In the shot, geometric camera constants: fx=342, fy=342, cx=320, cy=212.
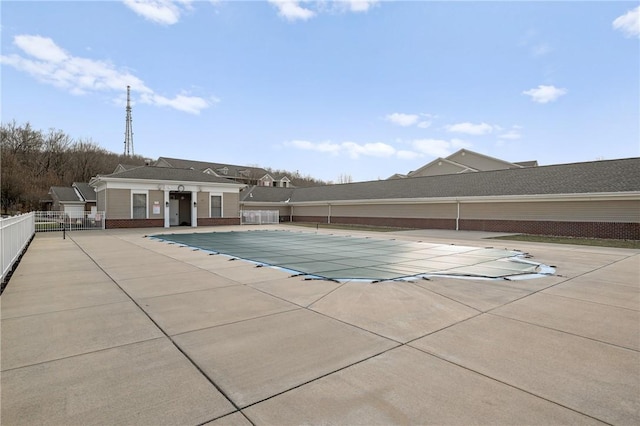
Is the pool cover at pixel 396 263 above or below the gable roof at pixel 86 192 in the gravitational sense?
below

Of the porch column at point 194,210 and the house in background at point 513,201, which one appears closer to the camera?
the house in background at point 513,201

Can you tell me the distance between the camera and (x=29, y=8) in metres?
12.0

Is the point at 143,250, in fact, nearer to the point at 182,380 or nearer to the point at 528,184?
the point at 182,380

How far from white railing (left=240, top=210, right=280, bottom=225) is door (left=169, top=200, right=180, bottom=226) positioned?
6.18m

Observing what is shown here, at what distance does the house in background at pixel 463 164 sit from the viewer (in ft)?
117

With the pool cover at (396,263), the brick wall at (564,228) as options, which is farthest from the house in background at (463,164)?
→ the pool cover at (396,263)

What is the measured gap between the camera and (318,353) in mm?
3717

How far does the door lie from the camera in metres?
30.2

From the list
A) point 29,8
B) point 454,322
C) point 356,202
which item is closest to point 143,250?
point 29,8

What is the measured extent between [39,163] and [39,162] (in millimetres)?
154

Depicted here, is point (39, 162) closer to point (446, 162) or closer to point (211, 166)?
point (211, 166)

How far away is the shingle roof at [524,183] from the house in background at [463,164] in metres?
7.06

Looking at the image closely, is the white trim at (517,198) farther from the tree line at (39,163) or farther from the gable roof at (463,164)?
the tree line at (39,163)

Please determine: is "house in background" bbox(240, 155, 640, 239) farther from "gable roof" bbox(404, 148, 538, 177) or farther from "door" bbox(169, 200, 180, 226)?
"door" bbox(169, 200, 180, 226)
